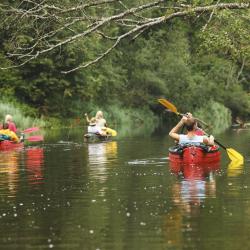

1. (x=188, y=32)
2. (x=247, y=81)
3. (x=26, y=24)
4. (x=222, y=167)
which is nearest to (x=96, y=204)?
(x=222, y=167)

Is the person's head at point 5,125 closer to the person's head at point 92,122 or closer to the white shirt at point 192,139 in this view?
the person's head at point 92,122

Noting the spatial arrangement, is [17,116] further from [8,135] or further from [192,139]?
[192,139]

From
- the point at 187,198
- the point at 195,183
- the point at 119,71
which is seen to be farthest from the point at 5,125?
the point at 119,71

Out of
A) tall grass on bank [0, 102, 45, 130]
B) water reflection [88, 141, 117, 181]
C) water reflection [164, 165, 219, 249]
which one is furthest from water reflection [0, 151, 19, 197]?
tall grass on bank [0, 102, 45, 130]

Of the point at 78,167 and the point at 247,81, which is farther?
the point at 247,81

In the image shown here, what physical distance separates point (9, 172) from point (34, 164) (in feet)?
8.48

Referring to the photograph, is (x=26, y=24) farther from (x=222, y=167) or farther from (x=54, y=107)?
(x=54, y=107)

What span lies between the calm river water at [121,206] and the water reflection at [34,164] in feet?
0.08

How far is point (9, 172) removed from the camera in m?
21.4

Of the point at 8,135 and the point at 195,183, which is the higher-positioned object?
the point at 8,135

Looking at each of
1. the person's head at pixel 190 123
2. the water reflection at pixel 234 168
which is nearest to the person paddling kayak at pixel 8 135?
the person's head at pixel 190 123

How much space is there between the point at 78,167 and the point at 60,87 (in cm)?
3287

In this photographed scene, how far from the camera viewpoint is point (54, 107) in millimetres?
57094

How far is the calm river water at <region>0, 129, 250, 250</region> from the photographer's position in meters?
11.3
